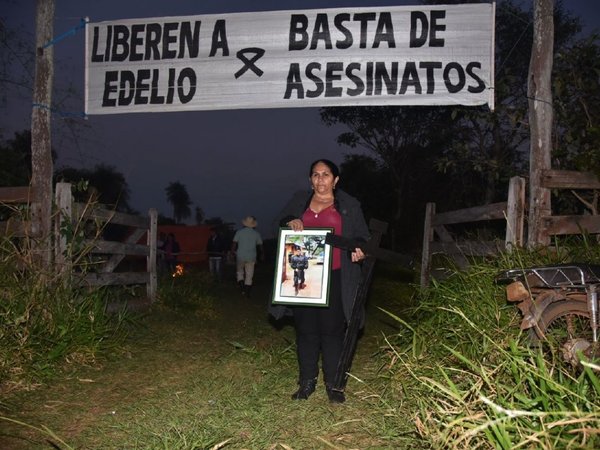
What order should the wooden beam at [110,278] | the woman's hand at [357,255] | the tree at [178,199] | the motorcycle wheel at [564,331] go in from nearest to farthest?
the motorcycle wheel at [564,331] < the woman's hand at [357,255] < the wooden beam at [110,278] < the tree at [178,199]

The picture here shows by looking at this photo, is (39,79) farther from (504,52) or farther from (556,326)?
(504,52)

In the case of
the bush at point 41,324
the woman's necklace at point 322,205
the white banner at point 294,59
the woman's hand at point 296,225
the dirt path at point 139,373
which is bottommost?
the dirt path at point 139,373

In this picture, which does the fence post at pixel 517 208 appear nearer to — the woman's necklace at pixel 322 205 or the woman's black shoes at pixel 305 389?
the woman's necklace at pixel 322 205

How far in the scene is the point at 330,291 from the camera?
5211 mm

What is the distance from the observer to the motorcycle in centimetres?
398

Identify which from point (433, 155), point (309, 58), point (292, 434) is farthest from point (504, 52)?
point (292, 434)

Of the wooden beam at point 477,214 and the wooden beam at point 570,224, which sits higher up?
the wooden beam at point 477,214

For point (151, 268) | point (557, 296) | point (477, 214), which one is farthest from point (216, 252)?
point (557, 296)

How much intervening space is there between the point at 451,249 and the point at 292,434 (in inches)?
194

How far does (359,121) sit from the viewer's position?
99.9ft

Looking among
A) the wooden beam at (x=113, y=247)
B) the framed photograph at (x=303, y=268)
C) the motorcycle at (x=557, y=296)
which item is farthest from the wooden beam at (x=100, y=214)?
the motorcycle at (x=557, y=296)

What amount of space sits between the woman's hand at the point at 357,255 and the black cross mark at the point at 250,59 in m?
2.85

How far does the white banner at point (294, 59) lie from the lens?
6.64 meters

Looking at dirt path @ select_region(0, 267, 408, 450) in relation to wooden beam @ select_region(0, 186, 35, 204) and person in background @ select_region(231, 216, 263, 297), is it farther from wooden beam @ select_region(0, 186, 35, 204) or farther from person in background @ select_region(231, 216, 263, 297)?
person in background @ select_region(231, 216, 263, 297)
